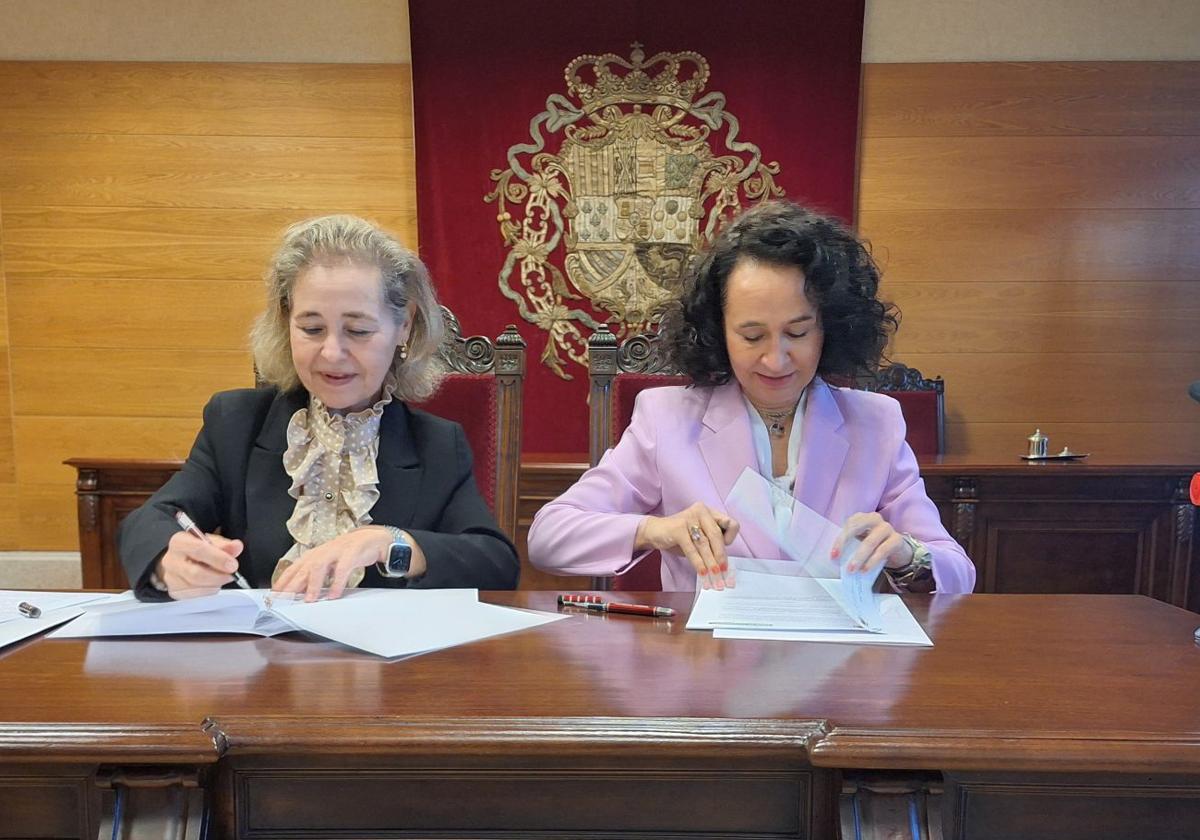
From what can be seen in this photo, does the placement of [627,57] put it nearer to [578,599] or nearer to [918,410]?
[918,410]

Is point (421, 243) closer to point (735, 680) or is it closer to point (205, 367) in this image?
point (205, 367)

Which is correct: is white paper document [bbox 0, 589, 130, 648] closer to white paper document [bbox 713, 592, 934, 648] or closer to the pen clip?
the pen clip

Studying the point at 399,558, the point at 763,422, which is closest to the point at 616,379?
the point at 763,422

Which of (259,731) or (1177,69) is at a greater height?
(1177,69)

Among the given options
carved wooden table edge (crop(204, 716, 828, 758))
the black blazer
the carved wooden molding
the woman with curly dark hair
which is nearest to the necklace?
the woman with curly dark hair

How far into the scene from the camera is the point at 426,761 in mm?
736

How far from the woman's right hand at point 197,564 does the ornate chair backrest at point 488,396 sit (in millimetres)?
780

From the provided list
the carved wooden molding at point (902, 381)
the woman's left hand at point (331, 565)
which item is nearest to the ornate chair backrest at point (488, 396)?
the woman's left hand at point (331, 565)

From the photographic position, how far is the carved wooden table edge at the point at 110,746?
27.8 inches

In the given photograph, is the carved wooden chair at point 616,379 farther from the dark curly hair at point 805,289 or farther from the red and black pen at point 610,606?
the red and black pen at point 610,606

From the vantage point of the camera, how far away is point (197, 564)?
1.09 m

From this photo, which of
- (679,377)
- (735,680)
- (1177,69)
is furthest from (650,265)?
(735,680)

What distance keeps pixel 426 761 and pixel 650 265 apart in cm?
322

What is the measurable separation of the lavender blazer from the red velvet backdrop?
92.0 inches
